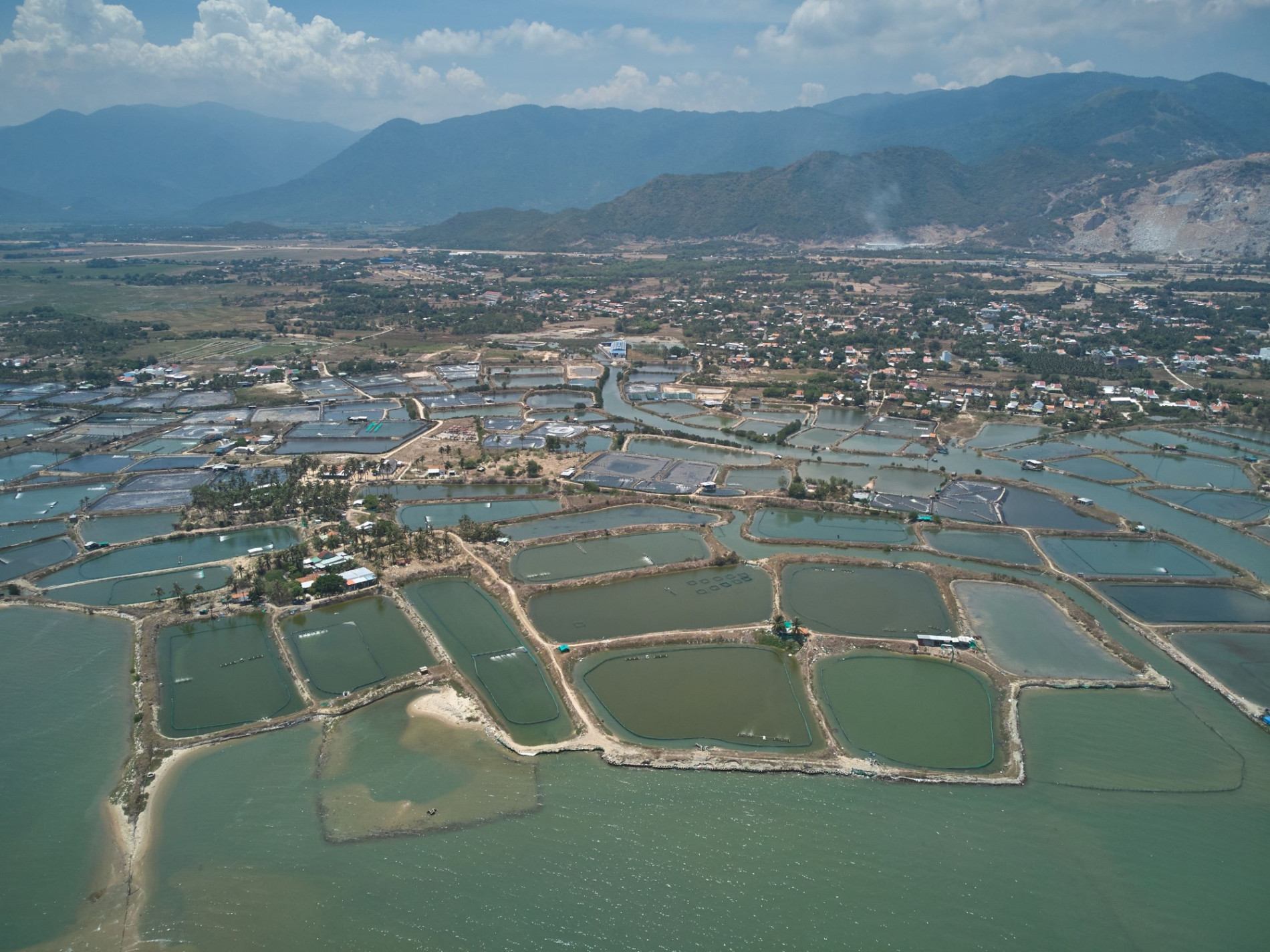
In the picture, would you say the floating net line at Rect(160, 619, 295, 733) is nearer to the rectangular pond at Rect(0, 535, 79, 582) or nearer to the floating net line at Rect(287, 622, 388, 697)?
the floating net line at Rect(287, 622, 388, 697)

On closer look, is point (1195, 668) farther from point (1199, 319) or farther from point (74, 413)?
point (1199, 319)

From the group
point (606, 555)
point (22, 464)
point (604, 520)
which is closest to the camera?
point (606, 555)

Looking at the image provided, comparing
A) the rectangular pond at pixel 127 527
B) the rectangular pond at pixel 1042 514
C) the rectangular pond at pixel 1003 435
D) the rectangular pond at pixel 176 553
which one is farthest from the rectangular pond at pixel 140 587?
the rectangular pond at pixel 1003 435

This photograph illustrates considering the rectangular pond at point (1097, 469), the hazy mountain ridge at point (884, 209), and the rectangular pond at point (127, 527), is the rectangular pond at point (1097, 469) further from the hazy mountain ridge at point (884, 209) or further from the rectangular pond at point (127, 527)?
the hazy mountain ridge at point (884, 209)

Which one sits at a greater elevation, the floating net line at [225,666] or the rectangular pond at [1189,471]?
the rectangular pond at [1189,471]

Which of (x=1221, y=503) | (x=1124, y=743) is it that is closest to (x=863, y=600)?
(x=1124, y=743)

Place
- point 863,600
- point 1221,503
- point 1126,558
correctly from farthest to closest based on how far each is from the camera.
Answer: point 1221,503, point 1126,558, point 863,600

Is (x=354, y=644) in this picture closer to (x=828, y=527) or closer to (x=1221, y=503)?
(x=828, y=527)

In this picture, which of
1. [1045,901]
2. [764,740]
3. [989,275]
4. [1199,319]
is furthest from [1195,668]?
[989,275]
